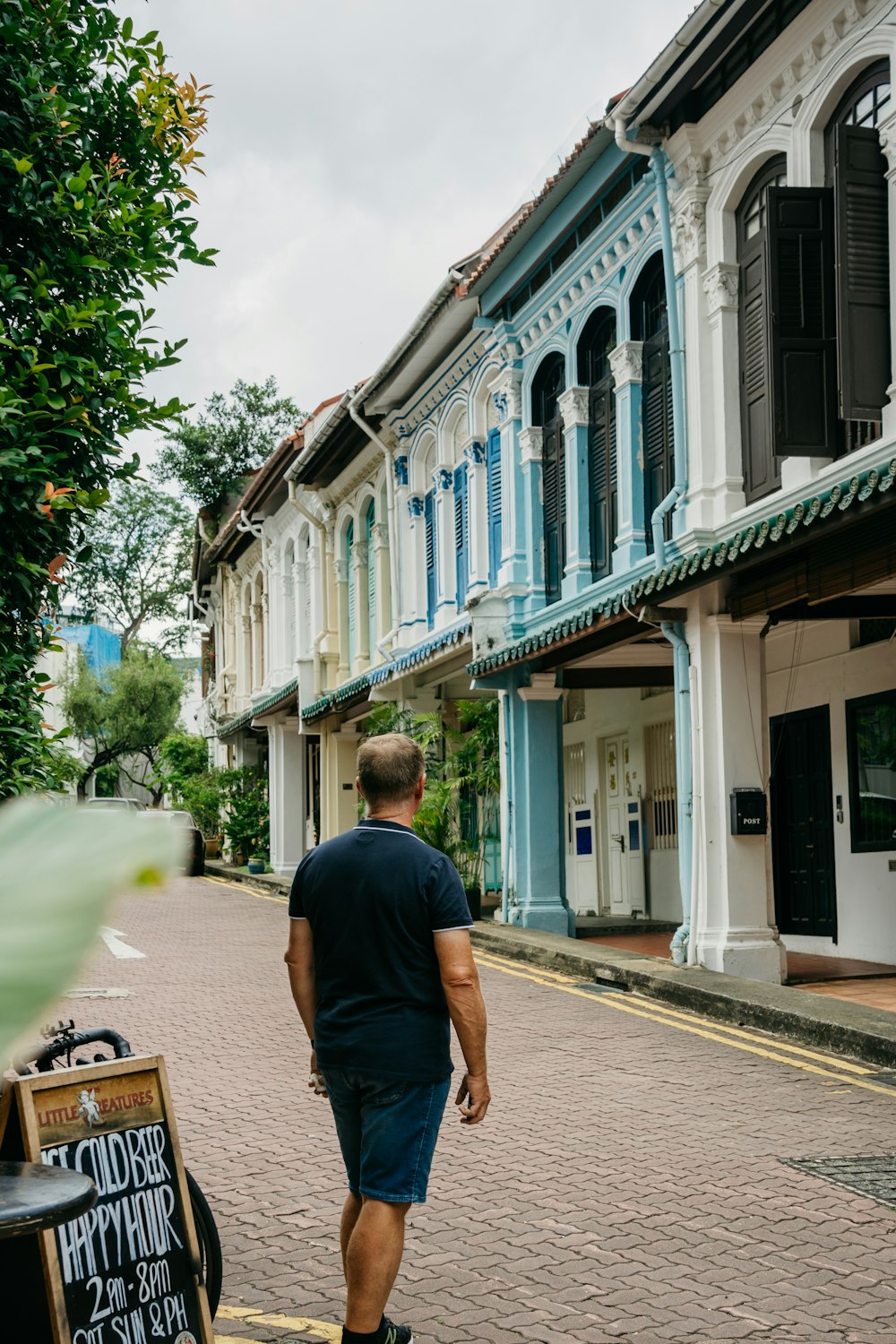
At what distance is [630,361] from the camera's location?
14.4m

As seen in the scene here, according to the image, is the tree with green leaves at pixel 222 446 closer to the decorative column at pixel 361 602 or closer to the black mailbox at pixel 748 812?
the decorative column at pixel 361 602

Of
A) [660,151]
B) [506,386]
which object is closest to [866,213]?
[660,151]

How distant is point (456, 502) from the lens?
2048 centimetres

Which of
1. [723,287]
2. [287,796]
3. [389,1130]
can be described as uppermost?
[723,287]

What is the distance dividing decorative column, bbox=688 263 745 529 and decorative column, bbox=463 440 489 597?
646 centimetres

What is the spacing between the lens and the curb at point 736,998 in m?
9.02

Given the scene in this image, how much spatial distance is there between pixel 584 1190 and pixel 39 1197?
13.6 ft

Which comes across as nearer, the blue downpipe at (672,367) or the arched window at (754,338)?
the arched window at (754,338)

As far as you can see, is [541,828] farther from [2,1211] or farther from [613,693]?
[2,1211]

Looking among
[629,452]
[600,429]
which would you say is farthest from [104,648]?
[629,452]

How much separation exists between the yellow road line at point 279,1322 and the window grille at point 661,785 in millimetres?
12756

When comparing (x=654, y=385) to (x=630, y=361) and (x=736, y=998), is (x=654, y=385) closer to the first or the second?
(x=630, y=361)

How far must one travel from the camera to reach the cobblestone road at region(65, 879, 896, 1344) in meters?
4.66

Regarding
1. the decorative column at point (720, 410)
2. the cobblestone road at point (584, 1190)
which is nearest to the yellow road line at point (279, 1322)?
the cobblestone road at point (584, 1190)
